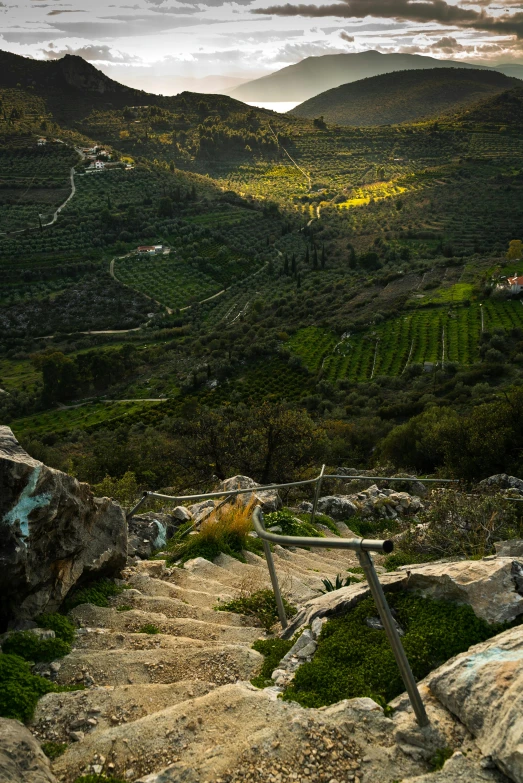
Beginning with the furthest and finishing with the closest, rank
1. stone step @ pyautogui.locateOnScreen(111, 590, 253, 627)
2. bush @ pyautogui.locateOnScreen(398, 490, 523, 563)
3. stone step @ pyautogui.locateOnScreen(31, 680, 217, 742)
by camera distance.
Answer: bush @ pyautogui.locateOnScreen(398, 490, 523, 563)
stone step @ pyautogui.locateOnScreen(111, 590, 253, 627)
stone step @ pyautogui.locateOnScreen(31, 680, 217, 742)

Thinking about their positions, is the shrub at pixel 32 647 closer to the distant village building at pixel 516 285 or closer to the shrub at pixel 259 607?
the shrub at pixel 259 607

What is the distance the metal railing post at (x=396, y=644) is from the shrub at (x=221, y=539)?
5.16m

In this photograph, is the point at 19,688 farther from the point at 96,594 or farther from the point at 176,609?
the point at 176,609

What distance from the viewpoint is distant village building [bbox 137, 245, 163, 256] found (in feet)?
355

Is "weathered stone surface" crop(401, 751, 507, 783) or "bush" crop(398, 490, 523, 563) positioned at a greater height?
"weathered stone surface" crop(401, 751, 507, 783)

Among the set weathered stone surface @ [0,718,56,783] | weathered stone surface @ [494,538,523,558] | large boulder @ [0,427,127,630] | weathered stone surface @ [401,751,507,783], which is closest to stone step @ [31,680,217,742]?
weathered stone surface @ [0,718,56,783]

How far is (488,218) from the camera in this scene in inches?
4557

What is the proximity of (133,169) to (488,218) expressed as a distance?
268 ft

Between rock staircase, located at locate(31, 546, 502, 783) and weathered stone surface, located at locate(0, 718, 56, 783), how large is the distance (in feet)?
0.61

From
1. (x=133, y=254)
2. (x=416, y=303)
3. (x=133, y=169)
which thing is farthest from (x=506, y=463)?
(x=133, y=169)

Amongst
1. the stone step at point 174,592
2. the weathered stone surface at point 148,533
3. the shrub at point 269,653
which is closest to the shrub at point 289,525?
the weathered stone surface at point 148,533

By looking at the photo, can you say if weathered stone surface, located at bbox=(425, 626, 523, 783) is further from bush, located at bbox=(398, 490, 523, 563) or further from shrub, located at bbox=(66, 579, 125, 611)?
shrub, located at bbox=(66, 579, 125, 611)

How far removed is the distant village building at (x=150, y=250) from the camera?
355 feet

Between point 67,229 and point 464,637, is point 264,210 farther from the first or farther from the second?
point 464,637
